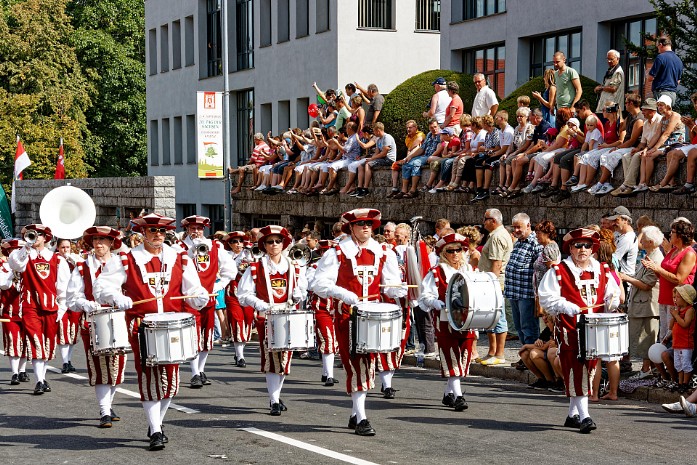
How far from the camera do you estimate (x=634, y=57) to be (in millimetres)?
24750

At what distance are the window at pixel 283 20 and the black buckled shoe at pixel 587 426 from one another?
28976mm

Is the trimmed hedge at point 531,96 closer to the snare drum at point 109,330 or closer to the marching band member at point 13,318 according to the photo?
the marching band member at point 13,318

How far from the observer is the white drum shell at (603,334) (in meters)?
11.0

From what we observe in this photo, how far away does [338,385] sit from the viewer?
15141 millimetres

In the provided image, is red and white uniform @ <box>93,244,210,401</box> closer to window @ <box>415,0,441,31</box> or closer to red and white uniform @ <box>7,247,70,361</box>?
red and white uniform @ <box>7,247,70,361</box>

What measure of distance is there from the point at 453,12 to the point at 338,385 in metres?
18.9

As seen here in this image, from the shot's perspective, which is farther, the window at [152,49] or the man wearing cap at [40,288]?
the window at [152,49]

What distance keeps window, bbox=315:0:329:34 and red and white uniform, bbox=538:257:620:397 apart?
25.2 m

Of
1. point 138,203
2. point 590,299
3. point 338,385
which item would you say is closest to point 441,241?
point 590,299

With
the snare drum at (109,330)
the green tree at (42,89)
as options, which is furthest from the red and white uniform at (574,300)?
the green tree at (42,89)

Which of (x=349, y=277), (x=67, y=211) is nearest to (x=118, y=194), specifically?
(x=67, y=211)

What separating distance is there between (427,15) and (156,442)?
90.7ft

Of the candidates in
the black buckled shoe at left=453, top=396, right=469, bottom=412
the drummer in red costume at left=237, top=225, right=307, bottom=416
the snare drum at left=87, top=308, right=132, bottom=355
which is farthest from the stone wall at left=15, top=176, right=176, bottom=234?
the snare drum at left=87, top=308, right=132, bottom=355

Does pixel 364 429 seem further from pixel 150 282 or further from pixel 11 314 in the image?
pixel 11 314
